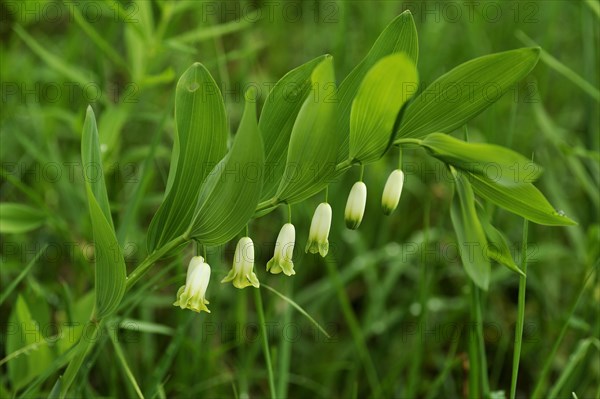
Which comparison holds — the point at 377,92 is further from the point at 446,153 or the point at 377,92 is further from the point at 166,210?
the point at 166,210

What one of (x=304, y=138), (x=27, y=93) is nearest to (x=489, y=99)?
(x=304, y=138)

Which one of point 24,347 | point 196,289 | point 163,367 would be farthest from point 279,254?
point 24,347

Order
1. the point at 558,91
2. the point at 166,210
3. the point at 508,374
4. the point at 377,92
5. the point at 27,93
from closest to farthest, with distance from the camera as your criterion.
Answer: the point at 377,92
the point at 166,210
the point at 508,374
the point at 27,93
the point at 558,91

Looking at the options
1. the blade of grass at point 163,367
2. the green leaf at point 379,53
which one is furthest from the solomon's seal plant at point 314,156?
the blade of grass at point 163,367

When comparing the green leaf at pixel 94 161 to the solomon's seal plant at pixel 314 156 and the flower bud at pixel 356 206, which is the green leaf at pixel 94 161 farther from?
the flower bud at pixel 356 206

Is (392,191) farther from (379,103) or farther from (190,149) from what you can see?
(190,149)

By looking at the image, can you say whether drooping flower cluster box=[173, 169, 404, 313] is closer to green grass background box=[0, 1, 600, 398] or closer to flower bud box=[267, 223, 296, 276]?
flower bud box=[267, 223, 296, 276]

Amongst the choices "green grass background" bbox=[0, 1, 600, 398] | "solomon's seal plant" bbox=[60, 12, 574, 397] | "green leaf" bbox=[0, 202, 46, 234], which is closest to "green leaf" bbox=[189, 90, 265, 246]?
"solomon's seal plant" bbox=[60, 12, 574, 397]
